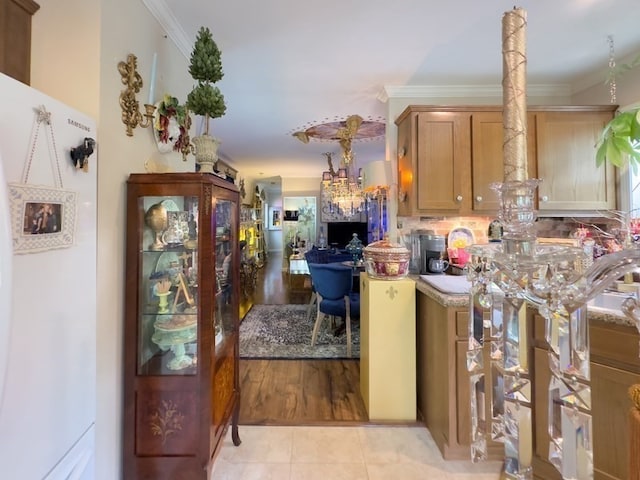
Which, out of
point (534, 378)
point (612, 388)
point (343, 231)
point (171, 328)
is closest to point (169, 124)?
point (171, 328)

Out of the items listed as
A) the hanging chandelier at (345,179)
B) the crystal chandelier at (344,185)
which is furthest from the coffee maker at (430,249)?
the crystal chandelier at (344,185)

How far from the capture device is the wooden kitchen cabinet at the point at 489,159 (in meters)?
2.39

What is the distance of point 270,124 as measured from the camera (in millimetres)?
3871

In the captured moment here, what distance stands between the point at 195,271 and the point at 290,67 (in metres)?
1.83

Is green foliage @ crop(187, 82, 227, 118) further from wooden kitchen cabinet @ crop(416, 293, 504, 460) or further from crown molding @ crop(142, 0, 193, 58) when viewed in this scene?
wooden kitchen cabinet @ crop(416, 293, 504, 460)

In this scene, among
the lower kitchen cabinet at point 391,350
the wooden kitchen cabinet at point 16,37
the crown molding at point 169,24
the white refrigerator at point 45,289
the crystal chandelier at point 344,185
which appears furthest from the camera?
the crystal chandelier at point 344,185

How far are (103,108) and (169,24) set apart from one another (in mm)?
881

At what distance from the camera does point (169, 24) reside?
1.86 m

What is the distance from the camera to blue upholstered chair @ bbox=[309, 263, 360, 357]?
10.7ft

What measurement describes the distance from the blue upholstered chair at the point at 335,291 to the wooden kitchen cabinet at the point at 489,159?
114 cm

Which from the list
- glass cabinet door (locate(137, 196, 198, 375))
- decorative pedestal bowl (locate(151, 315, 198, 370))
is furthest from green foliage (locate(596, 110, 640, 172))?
decorative pedestal bowl (locate(151, 315, 198, 370))

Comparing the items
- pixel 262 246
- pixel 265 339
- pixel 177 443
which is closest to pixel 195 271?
pixel 177 443

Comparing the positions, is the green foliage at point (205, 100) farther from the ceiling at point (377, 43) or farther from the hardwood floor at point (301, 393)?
the hardwood floor at point (301, 393)

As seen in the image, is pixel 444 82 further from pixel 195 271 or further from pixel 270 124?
pixel 195 271
